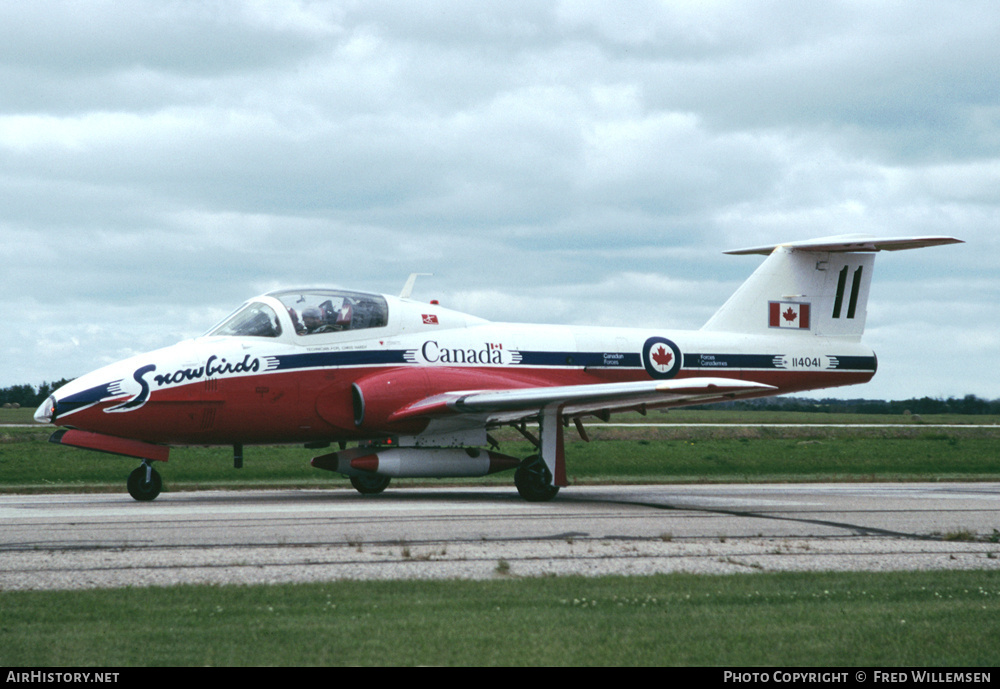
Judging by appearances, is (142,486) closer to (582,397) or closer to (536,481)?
(536,481)

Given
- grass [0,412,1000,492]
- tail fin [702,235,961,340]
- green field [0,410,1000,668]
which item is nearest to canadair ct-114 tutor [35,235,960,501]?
tail fin [702,235,961,340]

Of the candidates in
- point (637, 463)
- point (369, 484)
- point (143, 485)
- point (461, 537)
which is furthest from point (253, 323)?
point (637, 463)

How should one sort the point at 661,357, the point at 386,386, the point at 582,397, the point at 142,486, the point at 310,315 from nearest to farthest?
the point at 582,397
the point at 142,486
the point at 386,386
the point at 310,315
the point at 661,357

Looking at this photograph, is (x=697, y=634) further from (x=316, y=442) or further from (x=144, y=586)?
(x=316, y=442)

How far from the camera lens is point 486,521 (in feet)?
46.2

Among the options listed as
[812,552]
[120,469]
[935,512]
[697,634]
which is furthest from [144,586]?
[120,469]

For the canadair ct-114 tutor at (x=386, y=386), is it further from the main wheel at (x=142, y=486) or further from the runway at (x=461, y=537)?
the runway at (x=461, y=537)

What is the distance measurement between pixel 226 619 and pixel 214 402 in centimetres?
1111

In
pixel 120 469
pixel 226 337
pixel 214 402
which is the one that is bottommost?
pixel 120 469

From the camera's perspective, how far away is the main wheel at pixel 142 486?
702 inches

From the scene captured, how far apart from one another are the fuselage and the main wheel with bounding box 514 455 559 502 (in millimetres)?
1942

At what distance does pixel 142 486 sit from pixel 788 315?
14.0m

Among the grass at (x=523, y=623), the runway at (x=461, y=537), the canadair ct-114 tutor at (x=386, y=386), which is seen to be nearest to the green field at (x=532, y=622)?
the grass at (x=523, y=623)

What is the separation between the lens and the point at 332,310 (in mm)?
18953
